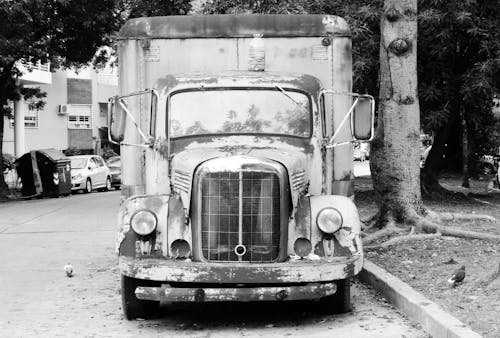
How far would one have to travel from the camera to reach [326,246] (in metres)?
7.38

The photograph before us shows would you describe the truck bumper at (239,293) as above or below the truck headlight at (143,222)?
below

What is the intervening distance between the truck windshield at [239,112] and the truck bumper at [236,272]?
1.60 m

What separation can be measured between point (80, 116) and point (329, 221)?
4520cm

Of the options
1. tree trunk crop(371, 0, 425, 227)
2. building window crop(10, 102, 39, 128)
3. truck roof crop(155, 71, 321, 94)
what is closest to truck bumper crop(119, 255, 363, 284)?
truck roof crop(155, 71, 321, 94)

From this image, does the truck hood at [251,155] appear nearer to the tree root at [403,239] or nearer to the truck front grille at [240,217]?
the truck front grille at [240,217]

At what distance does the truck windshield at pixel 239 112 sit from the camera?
8227 mm

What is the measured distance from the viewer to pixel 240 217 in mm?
7332

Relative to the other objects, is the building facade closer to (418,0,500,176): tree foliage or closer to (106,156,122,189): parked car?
(106,156,122,189): parked car

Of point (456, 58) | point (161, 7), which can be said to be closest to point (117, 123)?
point (456, 58)

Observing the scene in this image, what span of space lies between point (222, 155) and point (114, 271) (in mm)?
4176

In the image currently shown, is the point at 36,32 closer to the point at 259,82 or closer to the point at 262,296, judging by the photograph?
the point at 259,82

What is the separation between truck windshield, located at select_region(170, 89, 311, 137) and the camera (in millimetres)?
8227

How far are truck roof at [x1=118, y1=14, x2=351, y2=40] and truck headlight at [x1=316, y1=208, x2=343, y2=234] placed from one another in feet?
8.76

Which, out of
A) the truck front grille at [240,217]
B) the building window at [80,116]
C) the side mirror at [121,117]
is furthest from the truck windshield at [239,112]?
the building window at [80,116]
